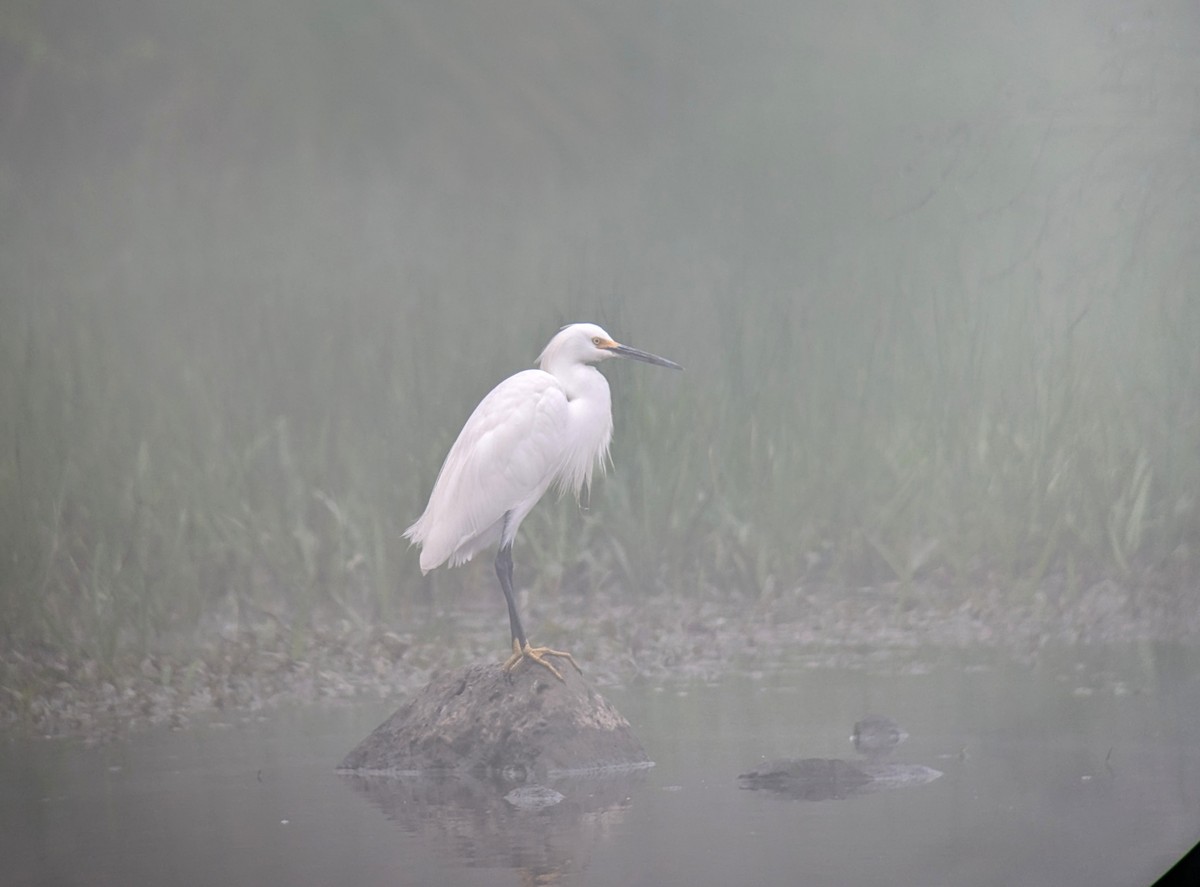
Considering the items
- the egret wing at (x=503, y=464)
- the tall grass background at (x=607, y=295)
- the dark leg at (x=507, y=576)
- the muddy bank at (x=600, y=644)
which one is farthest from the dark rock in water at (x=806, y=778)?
the egret wing at (x=503, y=464)

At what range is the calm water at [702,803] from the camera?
273 cm

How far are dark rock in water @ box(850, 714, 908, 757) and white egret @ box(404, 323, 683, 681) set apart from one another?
0.67 metres

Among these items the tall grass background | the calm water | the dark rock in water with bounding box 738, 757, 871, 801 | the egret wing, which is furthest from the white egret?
the dark rock in water with bounding box 738, 757, 871, 801

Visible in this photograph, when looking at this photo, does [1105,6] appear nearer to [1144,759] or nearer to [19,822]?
[1144,759]

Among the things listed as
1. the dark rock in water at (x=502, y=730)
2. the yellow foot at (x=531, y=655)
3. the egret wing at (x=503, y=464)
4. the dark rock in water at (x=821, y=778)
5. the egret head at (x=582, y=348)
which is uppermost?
the egret head at (x=582, y=348)

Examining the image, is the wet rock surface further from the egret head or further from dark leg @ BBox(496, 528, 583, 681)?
the egret head

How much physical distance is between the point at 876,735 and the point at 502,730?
88 cm

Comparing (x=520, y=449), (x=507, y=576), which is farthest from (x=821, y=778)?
(x=520, y=449)

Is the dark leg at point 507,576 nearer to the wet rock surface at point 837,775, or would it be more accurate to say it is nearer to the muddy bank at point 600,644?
the muddy bank at point 600,644

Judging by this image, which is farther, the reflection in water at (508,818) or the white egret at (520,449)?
the white egret at (520,449)

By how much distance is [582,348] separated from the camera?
9.40 feet

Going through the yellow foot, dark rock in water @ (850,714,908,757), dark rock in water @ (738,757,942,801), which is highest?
the yellow foot

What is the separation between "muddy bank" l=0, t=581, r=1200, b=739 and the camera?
9.43ft

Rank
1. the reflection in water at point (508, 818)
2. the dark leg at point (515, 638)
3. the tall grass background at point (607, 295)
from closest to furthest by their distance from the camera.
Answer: the reflection in water at point (508, 818) → the dark leg at point (515, 638) → the tall grass background at point (607, 295)
